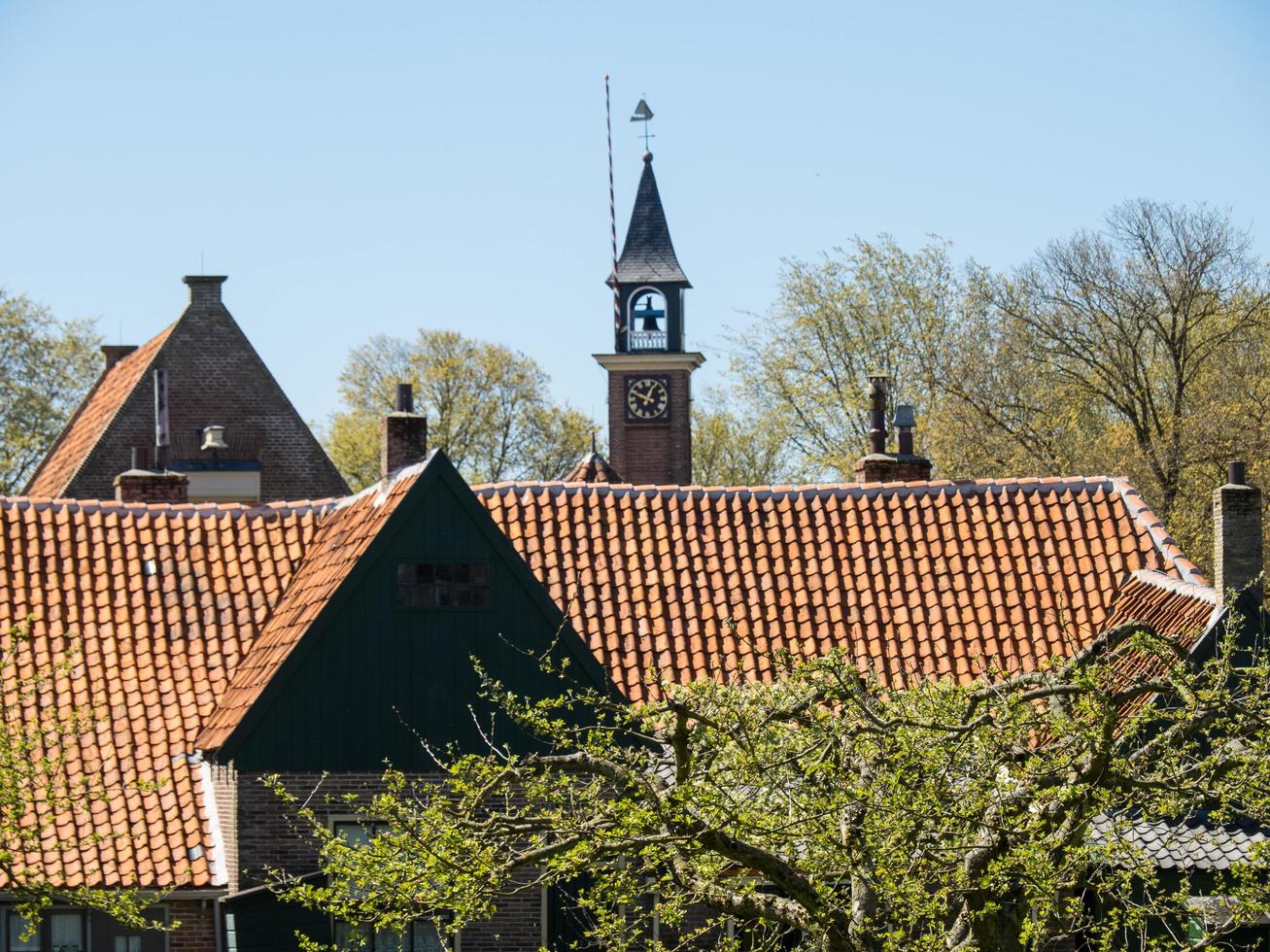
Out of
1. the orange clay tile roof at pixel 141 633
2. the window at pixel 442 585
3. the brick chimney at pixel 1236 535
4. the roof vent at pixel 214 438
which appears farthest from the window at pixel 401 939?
the roof vent at pixel 214 438

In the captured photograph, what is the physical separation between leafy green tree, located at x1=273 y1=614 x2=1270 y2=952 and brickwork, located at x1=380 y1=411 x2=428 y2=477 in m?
12.3

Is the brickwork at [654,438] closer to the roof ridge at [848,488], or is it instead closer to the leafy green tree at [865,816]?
the roof ridge at [848,488]

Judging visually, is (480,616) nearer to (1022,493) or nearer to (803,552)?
(803,552)

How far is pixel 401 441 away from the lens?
27266 millimetres

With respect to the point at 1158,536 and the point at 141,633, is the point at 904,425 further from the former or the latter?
the point at 141,633

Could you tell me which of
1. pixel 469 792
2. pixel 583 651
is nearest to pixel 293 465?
pixel 583 651

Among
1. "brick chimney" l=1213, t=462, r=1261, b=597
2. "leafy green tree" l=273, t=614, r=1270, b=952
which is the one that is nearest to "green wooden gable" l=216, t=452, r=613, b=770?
"leafy green tree" l=273, t=614, r=1270, b=952

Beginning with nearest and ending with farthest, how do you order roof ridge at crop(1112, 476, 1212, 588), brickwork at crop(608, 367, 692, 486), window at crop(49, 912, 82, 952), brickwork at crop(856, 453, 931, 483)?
1. window at crop(49, 912, 82, 952)
2. roof ridge at crop(1112, 476, 1212, 588)
3. brickwork at crop(856, 453, 931, 483)
4. brickwork at crop(608, 367, 692, 486)

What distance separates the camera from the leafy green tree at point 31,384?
51.8 meters

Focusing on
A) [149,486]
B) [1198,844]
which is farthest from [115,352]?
[1198,844]

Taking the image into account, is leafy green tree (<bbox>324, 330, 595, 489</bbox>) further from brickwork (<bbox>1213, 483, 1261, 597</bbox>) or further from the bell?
brickwork (<bbox>1213, 483, 1261, 597</bbox>)

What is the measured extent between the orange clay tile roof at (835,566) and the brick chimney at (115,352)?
25.1 meters

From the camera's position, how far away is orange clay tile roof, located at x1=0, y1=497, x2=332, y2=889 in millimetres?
21625

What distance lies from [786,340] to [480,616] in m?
29.3
